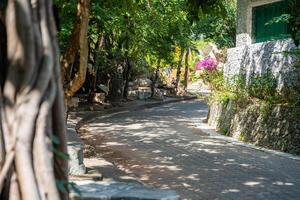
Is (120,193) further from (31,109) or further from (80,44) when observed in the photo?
(31,109)

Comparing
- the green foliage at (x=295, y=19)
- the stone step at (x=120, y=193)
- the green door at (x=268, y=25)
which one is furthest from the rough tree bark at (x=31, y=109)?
the green door at (x=268, y=25)

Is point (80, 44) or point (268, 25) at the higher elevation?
point (268, 25)

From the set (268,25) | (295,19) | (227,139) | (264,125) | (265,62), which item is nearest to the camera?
(295,19)

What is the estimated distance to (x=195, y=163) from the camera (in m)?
10.3

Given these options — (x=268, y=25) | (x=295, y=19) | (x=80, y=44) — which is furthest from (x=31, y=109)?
(x=268, y=25)

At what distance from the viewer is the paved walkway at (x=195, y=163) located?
8031 millimetres

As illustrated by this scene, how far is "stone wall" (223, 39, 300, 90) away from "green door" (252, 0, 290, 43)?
445mm

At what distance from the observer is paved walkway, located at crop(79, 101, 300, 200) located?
8031 mm

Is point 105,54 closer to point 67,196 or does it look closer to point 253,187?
point 253,187

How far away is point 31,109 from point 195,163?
8.11 meters

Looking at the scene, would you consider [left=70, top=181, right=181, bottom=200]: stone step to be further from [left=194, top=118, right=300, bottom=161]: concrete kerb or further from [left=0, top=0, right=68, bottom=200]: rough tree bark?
[left=194, top=118, right=300, bottom=161]: concrete kerb

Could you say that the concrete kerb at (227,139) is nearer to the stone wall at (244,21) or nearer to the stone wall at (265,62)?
the stone wall at (265,62)

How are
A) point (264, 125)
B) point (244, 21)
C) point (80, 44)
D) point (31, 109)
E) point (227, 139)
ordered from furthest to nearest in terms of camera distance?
point (244, 21), point (227, 139), point (264, 125), point (80, 44), point (31, 109)

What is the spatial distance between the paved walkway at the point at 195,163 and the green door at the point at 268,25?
10.3 feet
